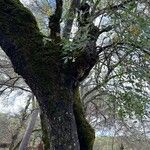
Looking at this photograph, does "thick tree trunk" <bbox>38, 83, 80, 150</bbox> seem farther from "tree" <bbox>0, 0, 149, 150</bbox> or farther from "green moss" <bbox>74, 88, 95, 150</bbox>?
"green moss" <bbox>74, 88, 95, 150</bbox>

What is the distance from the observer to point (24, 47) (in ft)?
16.1

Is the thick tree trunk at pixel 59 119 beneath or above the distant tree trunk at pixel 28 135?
beneath

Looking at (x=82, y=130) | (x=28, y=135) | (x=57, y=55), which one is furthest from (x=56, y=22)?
(x=28, y=135)

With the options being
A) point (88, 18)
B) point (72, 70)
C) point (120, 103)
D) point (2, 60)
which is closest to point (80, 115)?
point (120, 103)

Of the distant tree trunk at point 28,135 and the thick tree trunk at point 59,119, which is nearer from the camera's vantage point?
the thick tree trunk at point 59,119

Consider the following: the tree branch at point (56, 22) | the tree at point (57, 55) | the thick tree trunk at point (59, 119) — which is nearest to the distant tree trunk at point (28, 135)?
the tree branch at point (56, 22)

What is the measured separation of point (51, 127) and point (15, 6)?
1868mm

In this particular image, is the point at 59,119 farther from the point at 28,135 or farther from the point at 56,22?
the point at 28,135

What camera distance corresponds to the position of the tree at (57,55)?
4.75 m

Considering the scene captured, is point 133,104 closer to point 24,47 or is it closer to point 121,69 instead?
Result: point 121,69

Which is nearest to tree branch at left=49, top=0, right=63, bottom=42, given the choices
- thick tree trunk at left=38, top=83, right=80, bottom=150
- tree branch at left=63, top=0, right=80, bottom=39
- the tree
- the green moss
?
tree branch at left=63, top=0, right=80, bottom=39

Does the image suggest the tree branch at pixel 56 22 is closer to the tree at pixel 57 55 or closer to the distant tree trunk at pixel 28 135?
the tree at pixel 57 55

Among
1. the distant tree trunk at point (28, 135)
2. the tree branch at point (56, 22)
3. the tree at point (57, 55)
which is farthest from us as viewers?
the distant tree trunk at point (28, 135)

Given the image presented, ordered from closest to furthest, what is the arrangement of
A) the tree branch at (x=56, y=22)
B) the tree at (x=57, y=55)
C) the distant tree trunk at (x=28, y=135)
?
the tree at (x=57, y=55) < the tree branch at (x=56, y=22) < the distant tree trunk at (x=28, y=135)
